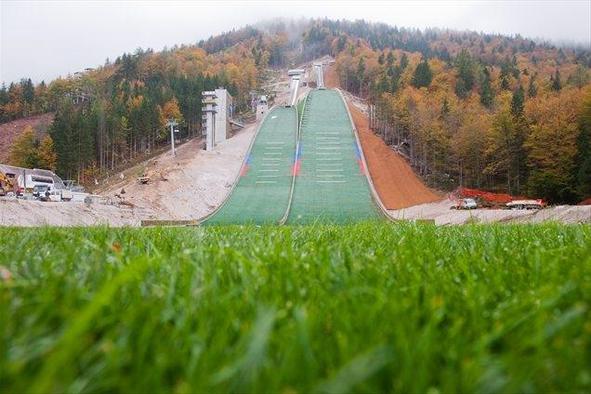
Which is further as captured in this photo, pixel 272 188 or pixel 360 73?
pixel 360 73

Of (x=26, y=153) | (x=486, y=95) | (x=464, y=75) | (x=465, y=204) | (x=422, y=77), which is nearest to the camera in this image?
(x=465, y=204)

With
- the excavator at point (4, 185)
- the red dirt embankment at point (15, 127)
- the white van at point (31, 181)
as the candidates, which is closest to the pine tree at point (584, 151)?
the white van at point (31, 181)

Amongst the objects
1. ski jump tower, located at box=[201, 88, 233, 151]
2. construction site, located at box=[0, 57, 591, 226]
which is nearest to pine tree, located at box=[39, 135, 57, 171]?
construction site, located at box=[0, 57, 591, 226]

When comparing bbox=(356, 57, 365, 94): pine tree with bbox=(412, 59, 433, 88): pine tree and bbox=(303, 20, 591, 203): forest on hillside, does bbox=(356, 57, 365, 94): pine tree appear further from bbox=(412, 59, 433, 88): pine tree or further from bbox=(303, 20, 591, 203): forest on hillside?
bbox=(303, 20, 591, 203): forest on hillside

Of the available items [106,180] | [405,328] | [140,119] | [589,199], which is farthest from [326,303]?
[140,119]

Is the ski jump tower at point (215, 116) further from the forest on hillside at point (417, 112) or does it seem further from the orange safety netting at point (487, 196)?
the orange safety netting at point (487, 196)

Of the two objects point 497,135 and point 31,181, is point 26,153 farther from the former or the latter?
point 497,135

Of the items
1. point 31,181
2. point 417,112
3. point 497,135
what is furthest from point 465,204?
point 31,181
